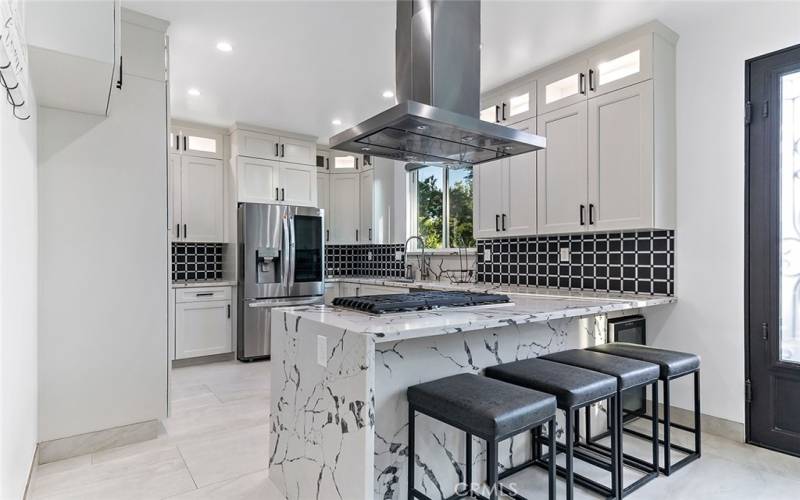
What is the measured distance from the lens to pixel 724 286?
107 inches

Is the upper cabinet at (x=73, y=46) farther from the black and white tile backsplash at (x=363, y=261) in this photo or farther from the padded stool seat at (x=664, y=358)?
the black and white tile backsplash at (x=363, y=261)

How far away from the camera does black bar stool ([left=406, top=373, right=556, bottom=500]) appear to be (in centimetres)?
148

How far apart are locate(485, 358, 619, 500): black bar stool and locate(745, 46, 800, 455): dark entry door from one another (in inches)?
45.9

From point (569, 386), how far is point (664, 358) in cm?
82

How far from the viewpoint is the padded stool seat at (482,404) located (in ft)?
4.92

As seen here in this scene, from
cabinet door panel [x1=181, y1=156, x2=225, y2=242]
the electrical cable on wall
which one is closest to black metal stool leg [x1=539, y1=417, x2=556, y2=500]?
the electrical cable on wall

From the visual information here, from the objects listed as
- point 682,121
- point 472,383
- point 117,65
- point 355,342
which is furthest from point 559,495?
point 117,65

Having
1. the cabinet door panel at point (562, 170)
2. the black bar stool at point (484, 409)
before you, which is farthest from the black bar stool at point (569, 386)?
the cabinet door panel at point (562, 170)

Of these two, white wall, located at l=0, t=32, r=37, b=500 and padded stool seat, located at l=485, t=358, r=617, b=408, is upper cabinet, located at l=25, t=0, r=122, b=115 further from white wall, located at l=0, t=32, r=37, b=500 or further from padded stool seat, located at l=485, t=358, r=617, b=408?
padded stool seat, located at l=485, t=358, r=617, b=408

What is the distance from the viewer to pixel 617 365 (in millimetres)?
2121

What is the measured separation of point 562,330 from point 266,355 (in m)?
3.38

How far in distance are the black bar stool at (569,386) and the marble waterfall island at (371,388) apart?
6.3 inches

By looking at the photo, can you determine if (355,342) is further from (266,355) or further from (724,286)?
(266,355)

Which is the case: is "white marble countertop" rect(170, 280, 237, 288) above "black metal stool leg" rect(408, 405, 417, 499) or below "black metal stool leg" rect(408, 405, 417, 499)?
above
